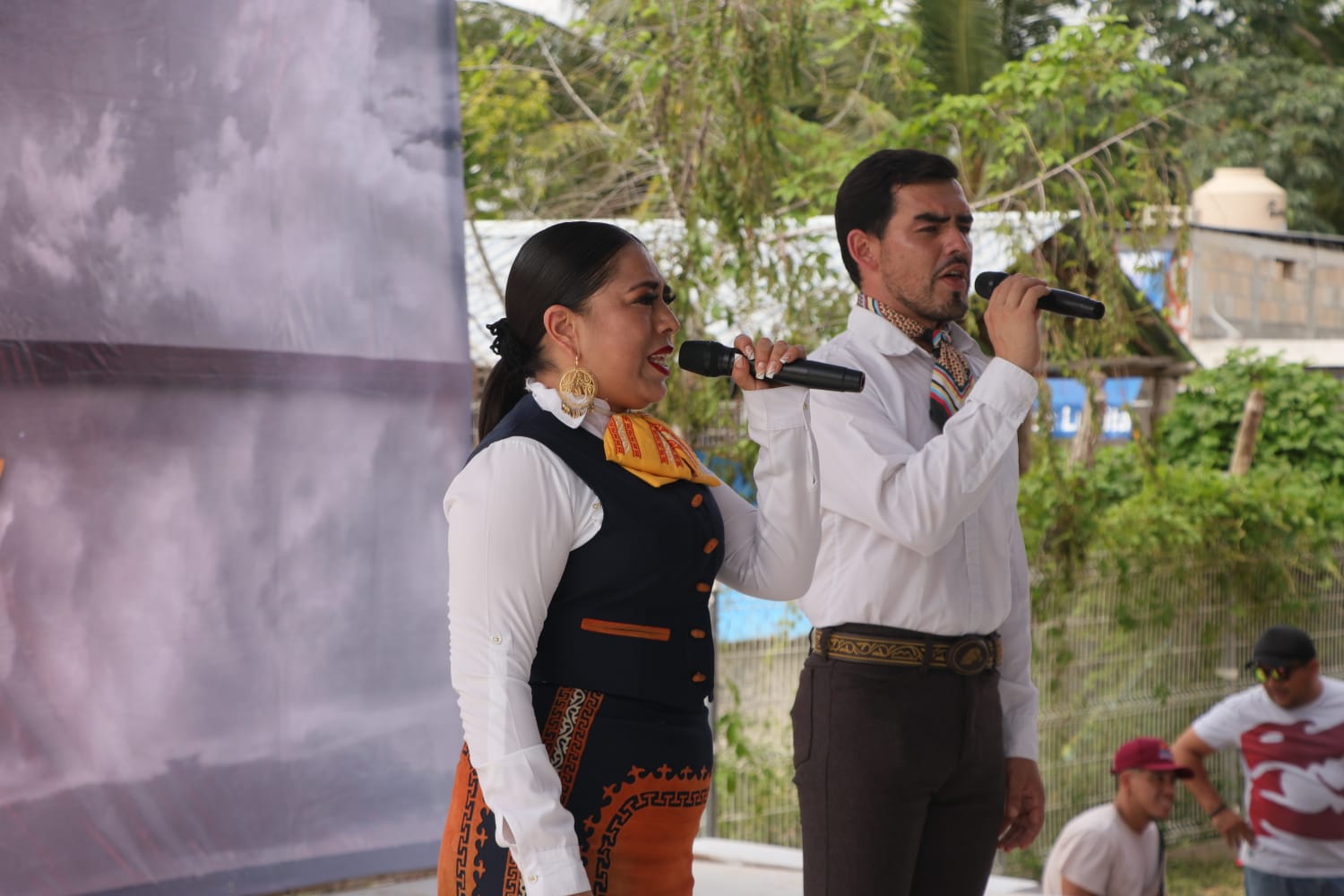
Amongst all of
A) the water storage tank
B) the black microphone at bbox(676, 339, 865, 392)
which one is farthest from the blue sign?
the black microphone at bbox(676, 339, 865, 392)

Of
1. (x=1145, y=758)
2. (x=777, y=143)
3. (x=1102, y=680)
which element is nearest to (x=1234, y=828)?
(x=1145, y=758)

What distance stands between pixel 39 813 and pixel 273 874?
459 millimetres

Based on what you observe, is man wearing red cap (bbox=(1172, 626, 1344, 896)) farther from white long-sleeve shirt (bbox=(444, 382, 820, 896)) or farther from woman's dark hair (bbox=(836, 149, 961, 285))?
white long-sleeve shirt (bbox=(444, 382, 820, 896))

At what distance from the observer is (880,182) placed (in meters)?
2.21

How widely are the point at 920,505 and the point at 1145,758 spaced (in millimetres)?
2396

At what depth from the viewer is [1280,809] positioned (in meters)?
4.28

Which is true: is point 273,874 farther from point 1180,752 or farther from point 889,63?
point 889,63

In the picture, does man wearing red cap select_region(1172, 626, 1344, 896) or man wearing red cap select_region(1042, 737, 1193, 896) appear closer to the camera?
man wearing red cap select_region(1042, 737, 1193, 896)

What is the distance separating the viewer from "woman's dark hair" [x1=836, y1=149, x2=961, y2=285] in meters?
2.20

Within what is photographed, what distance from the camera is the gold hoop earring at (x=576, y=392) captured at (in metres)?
1.62

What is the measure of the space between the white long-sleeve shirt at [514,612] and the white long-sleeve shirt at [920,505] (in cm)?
48

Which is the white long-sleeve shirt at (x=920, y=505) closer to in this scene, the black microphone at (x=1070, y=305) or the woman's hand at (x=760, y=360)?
the black microphone at (x=1070, y=305)

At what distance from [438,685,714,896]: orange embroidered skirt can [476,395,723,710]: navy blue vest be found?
24 mm

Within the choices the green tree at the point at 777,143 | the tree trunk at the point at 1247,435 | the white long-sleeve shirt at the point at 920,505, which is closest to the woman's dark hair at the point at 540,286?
the white long-sleeve shirt at the point at 920,505
